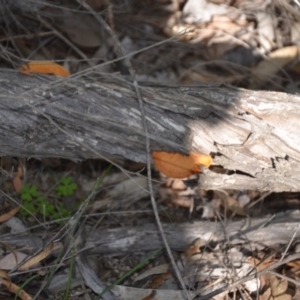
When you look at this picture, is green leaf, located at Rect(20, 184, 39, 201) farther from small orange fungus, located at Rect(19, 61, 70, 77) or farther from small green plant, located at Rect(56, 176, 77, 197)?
small orange fungus, located at Rect(19, 61, 70, 77)

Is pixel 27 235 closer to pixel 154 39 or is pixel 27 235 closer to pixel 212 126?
pixel 212 126

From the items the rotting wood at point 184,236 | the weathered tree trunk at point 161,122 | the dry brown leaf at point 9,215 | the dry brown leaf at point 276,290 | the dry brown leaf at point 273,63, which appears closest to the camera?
the weathered tree trunk at point 161,122

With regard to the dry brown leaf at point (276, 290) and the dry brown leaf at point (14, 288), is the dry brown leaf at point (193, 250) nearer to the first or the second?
the dry brown leaf at point (276, 290)

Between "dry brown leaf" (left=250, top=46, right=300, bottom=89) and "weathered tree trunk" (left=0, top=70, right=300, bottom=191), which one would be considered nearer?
"weathered tree trunk" (left=0, top=70, right=300, bottom=191)

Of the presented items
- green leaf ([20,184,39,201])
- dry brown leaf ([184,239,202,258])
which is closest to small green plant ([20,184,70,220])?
green leaf ([20,184,39,201])

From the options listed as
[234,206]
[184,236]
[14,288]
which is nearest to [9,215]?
[14,288]

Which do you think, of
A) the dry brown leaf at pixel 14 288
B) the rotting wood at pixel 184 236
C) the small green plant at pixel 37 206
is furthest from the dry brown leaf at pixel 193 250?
the dry brown leaf at pixel 14 288
